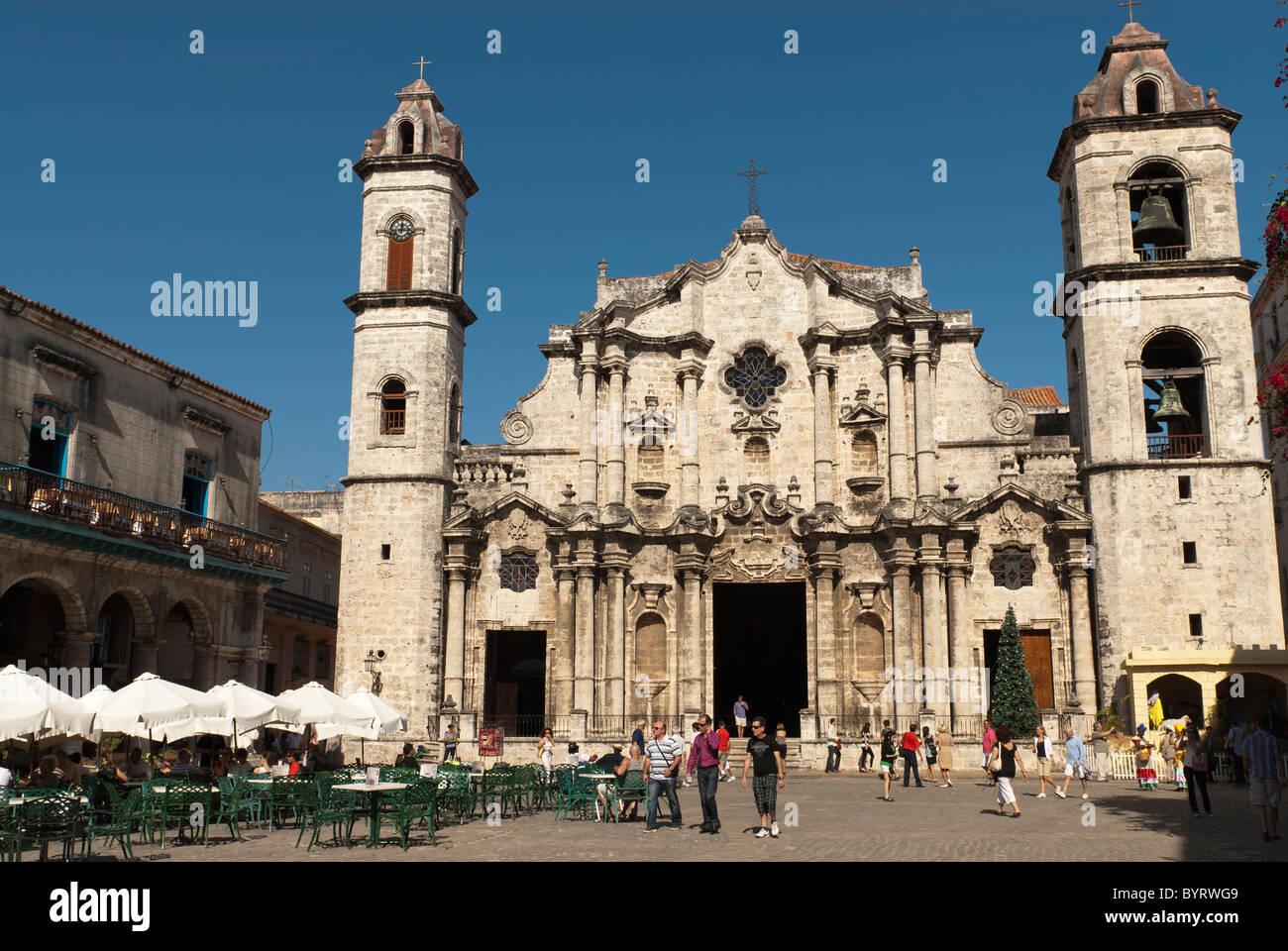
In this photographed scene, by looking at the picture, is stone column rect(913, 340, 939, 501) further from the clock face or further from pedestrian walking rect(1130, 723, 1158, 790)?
the clock face

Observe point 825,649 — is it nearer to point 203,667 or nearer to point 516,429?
point 516,429

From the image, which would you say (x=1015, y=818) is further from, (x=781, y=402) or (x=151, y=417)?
(x=151, y=417)

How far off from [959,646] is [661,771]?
16.5 metres

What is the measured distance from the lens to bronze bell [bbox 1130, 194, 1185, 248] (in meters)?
31.0

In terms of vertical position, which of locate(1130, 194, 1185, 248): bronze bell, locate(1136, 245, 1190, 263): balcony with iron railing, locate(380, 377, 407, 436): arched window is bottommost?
locate(380, 377, 407, 436): arched window

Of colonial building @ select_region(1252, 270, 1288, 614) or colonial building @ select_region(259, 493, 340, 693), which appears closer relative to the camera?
colonial building @ select_region(259, 493, 340, 693)

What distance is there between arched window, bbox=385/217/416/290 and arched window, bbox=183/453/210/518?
766 cm

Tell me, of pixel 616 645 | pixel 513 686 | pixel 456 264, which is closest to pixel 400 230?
pixel 456 264

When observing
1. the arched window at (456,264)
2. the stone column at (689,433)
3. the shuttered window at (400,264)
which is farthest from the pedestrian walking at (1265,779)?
the shuttered window at (400,264)

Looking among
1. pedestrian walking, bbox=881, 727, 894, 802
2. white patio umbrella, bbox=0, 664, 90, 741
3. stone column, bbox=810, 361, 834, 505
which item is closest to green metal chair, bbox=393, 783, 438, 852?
white patio umbrella, bbox=0, 664, 90, 741

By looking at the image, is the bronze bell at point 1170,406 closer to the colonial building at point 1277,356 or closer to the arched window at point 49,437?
the colonial building at point 1277,356

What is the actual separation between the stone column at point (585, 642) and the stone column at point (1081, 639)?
13.0 metres

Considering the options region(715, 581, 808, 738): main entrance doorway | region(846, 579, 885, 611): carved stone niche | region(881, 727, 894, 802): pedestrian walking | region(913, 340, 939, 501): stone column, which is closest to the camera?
region(881, 727, 894, 802): pedestrian walking
